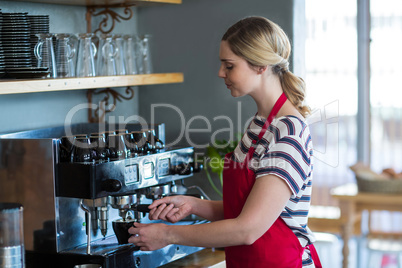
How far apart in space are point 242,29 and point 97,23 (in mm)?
1142

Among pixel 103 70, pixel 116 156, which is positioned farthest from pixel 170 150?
pixel 103 70

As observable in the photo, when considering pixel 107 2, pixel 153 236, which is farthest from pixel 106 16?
pixel 153 236

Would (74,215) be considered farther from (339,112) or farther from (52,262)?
(339,112)

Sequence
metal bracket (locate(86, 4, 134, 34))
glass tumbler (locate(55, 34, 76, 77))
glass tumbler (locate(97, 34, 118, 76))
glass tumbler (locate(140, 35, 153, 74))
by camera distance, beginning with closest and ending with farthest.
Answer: glass tumbler (locate(55, 34, 76, 77))
glass tumbler (locate(97, 34, 118, 76))
glass tumbler (locate(140, 35, 153, 74))
metal bracket (locate(86, 4, 134, 34))

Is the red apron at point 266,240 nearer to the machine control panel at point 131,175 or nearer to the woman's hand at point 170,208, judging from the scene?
the woman's hand at point 170,208

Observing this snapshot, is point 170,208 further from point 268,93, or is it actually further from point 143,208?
point 268,93

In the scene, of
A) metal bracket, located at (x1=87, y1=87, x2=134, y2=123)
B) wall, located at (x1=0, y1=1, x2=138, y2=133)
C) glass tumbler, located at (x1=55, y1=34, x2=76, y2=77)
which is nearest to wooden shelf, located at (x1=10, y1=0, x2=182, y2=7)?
wall, located at (x1=0, y1=1, x2=138, y2=133)

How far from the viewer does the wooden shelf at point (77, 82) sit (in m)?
1.76

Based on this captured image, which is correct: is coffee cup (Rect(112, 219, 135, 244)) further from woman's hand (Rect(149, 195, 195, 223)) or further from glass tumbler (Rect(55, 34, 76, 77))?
glass tumbler (Rect(55, 34, 76, 77))

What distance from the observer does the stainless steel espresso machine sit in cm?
180

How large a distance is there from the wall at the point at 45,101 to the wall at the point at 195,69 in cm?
22

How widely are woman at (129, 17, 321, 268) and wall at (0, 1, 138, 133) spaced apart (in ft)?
2.60

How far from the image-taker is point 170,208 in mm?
1771

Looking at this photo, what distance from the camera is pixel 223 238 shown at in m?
1.53
